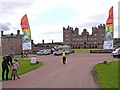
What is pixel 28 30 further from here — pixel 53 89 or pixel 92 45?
pixel 92 45

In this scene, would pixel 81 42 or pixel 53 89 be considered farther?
pixel 81 42

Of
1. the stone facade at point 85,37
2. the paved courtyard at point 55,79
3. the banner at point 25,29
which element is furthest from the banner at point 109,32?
the stone facade at point 85,37

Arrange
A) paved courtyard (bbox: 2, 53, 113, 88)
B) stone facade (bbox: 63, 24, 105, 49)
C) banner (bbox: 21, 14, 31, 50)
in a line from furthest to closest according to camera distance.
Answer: stone facade (bbox: 63, 24, 105, 49)
banner (bbox: 21, 14, 31, 50)
paved courtyard (bbox: 2, 53, 113, 88)

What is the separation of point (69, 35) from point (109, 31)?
372ft

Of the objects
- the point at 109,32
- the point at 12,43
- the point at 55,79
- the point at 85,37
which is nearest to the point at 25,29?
the point at 109,32

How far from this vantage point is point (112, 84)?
57.4 feet

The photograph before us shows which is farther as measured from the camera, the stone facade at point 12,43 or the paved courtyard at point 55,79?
the stone facade at point 12,43

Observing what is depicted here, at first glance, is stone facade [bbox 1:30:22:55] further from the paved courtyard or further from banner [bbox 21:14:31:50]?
the paved courtyard

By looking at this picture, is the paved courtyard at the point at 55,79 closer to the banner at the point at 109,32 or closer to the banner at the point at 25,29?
the banner at the point at 109,32

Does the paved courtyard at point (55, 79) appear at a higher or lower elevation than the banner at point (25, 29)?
lower

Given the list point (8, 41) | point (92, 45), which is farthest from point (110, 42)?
point (92, 45)

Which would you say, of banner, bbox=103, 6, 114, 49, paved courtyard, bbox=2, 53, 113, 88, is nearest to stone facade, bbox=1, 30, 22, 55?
banner, bbox=103, 6, 114, 49

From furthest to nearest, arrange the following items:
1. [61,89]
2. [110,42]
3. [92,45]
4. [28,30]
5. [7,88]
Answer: [92,45] → [28,30] → [110,42] → [7,88] → [61,89]

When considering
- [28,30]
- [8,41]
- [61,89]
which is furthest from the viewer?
[8,41]
